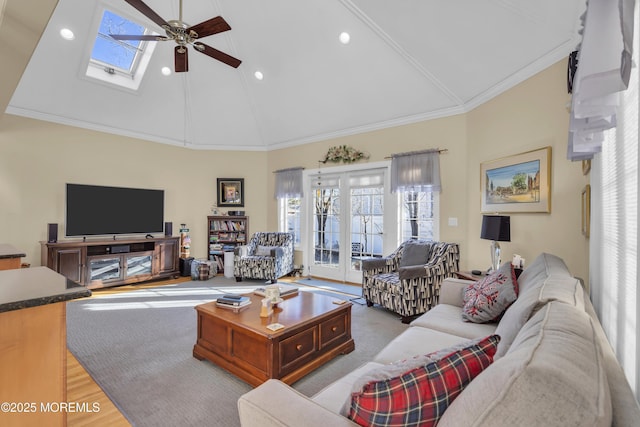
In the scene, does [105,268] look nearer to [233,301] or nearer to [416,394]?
[233,301]

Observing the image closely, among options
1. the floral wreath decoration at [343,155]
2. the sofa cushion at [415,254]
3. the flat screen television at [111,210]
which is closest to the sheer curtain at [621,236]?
the sofa cushion at [415,254]

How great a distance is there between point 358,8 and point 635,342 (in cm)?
388

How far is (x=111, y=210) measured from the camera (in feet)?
16.9

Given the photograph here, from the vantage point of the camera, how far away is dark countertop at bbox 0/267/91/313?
1.11 metres

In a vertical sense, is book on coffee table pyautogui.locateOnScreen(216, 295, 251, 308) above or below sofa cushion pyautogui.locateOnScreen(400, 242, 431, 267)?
below

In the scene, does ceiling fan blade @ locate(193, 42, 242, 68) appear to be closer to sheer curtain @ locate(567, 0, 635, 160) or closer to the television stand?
sheer curtain @ locate(567, 0, 635, 160)

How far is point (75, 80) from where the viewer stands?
451cm

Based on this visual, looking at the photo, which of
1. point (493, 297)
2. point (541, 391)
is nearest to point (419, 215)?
point (493, 297)

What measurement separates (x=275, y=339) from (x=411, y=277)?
1.90 metres

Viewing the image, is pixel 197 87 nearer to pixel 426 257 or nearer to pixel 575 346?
pixel 426 257

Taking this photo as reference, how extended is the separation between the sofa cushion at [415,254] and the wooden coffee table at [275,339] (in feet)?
5.21

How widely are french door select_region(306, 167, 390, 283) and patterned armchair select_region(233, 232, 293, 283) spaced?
0.53 m

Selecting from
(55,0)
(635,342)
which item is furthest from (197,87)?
(635,342)

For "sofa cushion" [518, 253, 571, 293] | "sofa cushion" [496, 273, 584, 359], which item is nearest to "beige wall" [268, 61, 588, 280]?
"sofa cushion" [518, 253, 571, 293]
